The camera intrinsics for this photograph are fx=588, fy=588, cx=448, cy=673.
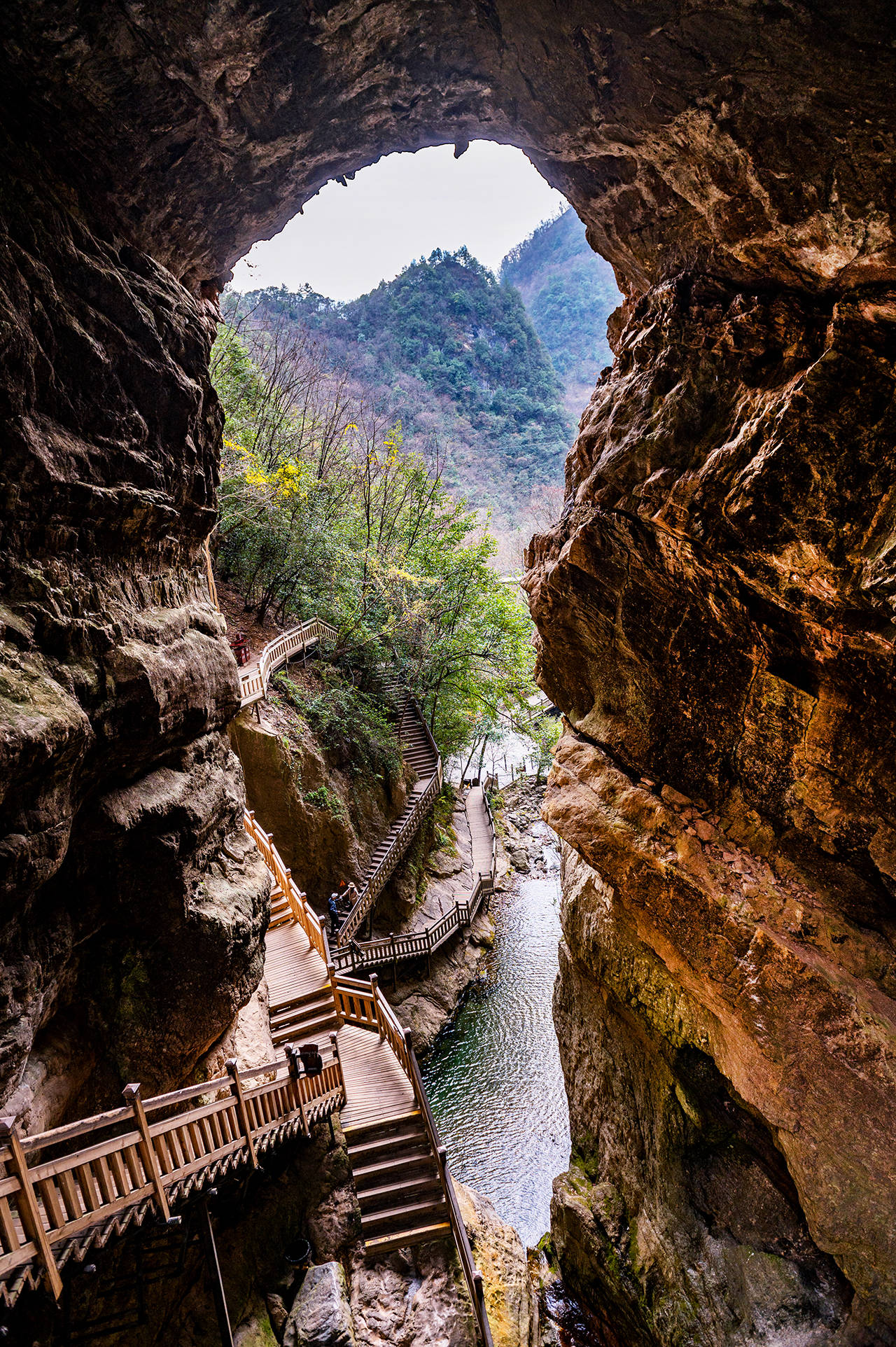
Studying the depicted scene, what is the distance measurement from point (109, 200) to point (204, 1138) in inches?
380

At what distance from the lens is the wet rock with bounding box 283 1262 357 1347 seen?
6.45m

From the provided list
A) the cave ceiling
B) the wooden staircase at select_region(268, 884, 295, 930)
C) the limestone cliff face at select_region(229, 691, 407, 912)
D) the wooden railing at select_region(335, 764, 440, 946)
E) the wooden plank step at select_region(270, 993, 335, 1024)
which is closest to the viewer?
the cave ceiling

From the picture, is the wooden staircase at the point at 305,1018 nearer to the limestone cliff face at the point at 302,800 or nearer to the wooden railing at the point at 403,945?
the wooden railing at the point at 403,945

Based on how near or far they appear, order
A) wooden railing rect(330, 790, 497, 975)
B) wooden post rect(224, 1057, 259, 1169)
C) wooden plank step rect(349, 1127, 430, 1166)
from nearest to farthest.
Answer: wooden post rect(224, 1057, 259, 1169) → wooden plank step rect(349, 1127, 430, 1166) → wooden railing rect(330, 790, 497, 975)

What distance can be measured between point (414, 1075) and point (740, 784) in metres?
6.10

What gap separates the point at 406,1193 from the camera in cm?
777

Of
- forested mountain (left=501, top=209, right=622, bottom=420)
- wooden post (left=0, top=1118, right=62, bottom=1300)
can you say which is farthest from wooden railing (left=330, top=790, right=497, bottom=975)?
forested mountain (left=501, top=209, right=622, bottom=420)

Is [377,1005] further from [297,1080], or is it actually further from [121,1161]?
[121,1161]

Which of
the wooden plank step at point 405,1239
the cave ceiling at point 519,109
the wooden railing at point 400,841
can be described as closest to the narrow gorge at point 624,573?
the cave ceiling at point 519,109

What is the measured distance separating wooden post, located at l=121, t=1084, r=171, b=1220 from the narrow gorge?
81 cm

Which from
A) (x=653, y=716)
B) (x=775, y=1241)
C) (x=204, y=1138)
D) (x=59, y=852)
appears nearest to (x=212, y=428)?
(x=59, y=852)

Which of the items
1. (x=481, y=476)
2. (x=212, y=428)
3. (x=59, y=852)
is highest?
(x=481, y=476)

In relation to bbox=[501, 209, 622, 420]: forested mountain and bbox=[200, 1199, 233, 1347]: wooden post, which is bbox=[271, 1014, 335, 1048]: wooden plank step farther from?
bbox=[501, 209, 622, 420]: forested mountain

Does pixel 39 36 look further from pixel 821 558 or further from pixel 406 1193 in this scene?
pixel 406 1193
